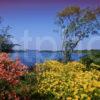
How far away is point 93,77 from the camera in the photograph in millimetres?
9953

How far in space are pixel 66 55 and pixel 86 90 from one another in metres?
14.1

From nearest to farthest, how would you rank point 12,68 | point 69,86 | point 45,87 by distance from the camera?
1. point 69,86
2. point 12,68
3. point 45,87

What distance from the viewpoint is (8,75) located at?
888cm

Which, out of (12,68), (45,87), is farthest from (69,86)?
(12,68)

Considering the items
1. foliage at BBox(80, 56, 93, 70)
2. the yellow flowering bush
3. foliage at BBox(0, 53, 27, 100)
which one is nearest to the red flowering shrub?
foliage at BBox(0, 53, 27, 100)

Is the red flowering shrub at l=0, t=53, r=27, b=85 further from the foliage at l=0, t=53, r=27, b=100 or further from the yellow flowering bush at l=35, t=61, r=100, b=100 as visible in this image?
the yellow flowering bush at l=35, t=61, r=100, b=100

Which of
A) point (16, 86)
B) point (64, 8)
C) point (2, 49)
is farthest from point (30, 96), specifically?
point (64, 8)

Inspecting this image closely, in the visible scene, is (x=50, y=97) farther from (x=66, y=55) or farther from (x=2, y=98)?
(x=66, y=55)

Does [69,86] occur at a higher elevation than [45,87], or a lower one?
higher

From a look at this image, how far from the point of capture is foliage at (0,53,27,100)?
876 cm

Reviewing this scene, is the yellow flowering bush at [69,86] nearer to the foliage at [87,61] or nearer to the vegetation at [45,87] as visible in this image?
the vegetation at [45,87]

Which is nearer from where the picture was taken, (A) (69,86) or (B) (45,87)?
(A) (69,86)

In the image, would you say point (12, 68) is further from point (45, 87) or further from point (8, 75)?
point (45, 87)

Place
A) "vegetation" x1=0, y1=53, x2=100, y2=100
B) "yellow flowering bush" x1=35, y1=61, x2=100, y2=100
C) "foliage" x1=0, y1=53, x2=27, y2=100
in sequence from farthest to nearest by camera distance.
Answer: "foliage" x1=0, y1=53, x2=27, y2=100
"vegetation" x1=0, y1=53, x2=100, y2=100
"yellow flowering bush" x1=35, y1=61, x2=100, y2=100
